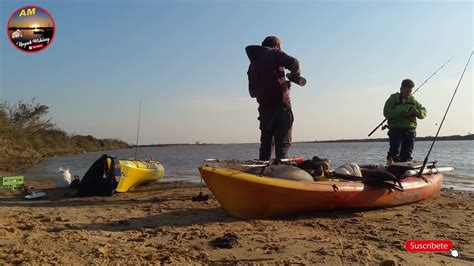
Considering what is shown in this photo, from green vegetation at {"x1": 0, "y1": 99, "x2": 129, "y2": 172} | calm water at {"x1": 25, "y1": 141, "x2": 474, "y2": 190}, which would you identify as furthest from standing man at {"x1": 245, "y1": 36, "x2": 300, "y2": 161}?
green vegetation at {"x1": 0, "y1": 99, "x2": 129, "y2": 172}

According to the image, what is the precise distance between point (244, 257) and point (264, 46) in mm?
3836

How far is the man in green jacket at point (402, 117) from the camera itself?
7767 millimetres

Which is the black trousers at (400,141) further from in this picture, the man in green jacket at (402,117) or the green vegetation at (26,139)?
the green vegetation at (26,139)

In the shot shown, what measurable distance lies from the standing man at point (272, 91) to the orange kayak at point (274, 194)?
1177mm

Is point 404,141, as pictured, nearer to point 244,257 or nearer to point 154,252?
point 244,257

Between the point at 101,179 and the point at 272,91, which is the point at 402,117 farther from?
the point at 101,179

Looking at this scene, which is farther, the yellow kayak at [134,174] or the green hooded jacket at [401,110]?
the yellow kayak at [134,174]

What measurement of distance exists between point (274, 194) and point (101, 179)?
182 inches

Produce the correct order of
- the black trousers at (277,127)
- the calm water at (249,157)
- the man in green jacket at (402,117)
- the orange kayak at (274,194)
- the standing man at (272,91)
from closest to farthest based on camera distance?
1. the orange kayak at (274,194)
2. the standing man at (272,91)
3. the black trousers at (277,127)
4. the man in green jacket at (402,117)
5. the calm water at (249,157)

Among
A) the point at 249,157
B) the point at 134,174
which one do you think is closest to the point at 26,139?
the point at 249,157

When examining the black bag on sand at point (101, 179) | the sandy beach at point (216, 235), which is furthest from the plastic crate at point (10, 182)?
the sandy beach at point (216, 235)

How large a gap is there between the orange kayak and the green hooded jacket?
9.26 ft

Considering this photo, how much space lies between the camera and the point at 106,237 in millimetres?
4027

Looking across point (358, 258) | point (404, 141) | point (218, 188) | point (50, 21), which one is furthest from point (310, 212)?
point (50, 21)
